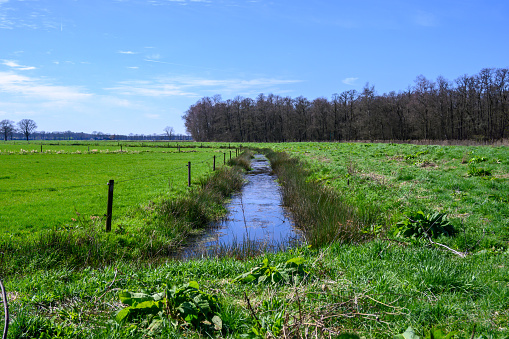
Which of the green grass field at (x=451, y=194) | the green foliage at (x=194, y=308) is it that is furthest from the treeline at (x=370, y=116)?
the green foliage at (x=194, y=308)

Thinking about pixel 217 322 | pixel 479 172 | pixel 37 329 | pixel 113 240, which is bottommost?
pixel 113 240

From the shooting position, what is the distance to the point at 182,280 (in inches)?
210

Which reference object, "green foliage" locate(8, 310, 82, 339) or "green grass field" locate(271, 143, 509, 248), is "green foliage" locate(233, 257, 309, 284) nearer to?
"green foliage" locate(8, 310, 82, 339)

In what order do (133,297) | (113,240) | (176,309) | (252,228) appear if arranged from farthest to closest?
(252,228), (113,240), (133,297), (176,309)

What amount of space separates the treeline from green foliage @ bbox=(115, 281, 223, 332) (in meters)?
59.9

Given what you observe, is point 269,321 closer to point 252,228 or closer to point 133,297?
point 133,297

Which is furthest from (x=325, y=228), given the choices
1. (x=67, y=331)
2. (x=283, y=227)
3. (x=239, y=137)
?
(x=239, y=137)

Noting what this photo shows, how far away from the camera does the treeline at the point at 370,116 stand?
194 feet

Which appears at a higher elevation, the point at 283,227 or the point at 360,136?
the point at 360,136

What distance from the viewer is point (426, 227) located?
7.27 metres

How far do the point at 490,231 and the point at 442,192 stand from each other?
4307 millimetres

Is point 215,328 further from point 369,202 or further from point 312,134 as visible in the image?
point 312,134

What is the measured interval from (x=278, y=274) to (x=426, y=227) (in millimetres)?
4132

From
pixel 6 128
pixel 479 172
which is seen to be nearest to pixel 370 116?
pixel 479 172
